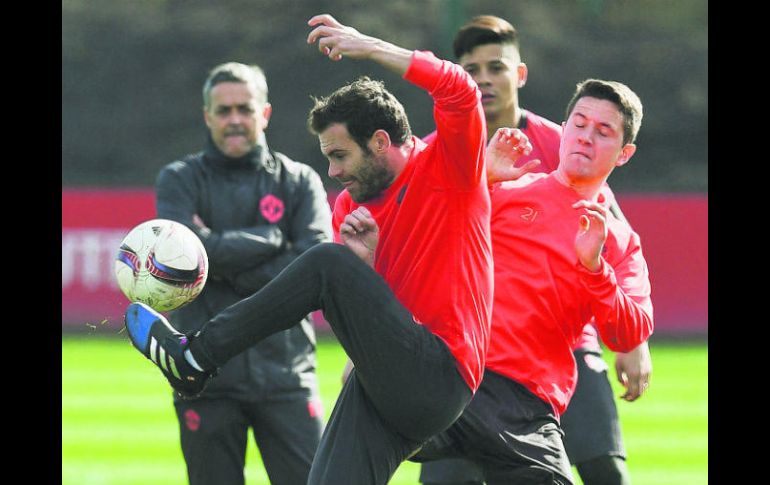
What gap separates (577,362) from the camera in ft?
20.6

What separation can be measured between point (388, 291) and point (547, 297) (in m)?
0.85

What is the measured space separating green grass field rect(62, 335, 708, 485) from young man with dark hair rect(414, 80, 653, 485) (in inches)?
148

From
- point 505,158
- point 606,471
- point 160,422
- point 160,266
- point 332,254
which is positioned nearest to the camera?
point 332,254

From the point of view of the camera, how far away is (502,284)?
5.57 m

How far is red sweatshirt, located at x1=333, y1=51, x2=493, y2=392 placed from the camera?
505cm

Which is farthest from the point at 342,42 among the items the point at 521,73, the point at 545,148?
the point at 521,73

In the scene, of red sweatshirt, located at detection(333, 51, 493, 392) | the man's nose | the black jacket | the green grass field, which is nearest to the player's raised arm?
red sweatshirt, located at detection(333, 51, 493, 392)

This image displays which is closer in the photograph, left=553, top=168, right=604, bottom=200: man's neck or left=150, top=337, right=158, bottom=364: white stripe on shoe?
left=150, top=337, right=158, bottom=364: white stripe on shoe

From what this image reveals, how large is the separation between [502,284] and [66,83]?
66.9 feet

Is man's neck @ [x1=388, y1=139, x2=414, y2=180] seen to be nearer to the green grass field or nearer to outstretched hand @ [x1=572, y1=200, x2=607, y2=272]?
outstretched hand @ [x1=572, y1=200, x2=607, y2=272]

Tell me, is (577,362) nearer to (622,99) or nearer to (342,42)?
(622,99)

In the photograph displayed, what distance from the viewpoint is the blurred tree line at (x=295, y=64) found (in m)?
23.8

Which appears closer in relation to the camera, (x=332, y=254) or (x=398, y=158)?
(x=332, y=254)
